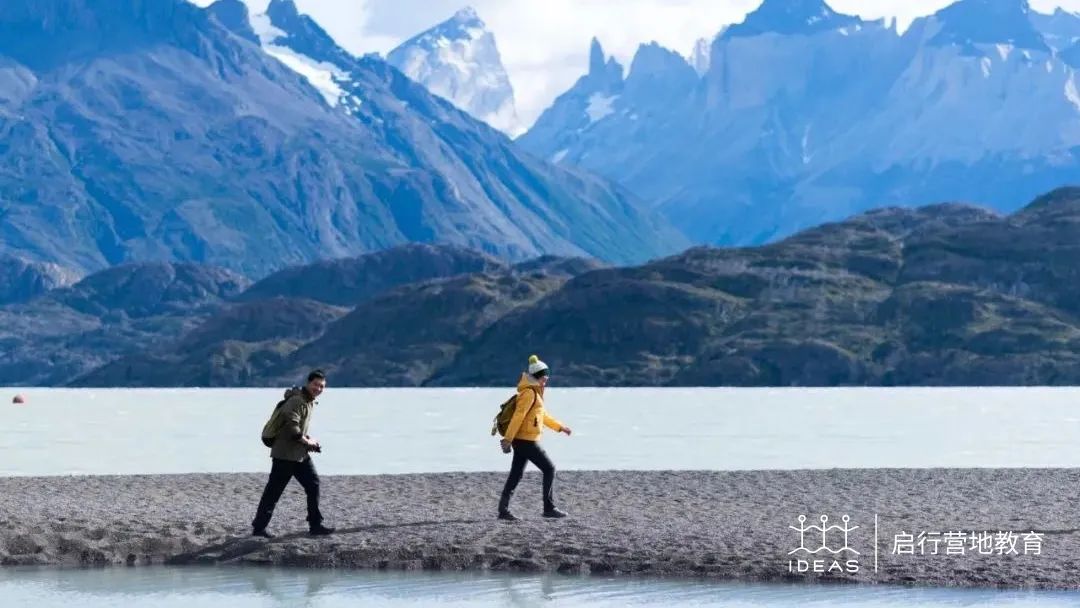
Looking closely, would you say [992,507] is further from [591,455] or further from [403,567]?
[591,455]

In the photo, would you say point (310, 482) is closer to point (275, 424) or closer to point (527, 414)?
point (275, 424)

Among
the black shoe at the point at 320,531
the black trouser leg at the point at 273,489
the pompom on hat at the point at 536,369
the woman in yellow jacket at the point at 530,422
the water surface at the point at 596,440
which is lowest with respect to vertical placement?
the black shoe at the point at 320,531

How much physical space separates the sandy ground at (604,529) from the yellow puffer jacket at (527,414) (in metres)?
1.92

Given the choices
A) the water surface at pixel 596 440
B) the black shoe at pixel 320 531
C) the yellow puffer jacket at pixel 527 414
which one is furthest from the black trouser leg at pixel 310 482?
the water surface at pixel 596 440

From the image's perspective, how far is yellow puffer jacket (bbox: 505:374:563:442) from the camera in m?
35.4

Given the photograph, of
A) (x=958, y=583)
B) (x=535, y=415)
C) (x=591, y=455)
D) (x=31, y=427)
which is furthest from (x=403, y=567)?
(x=31, y=427)

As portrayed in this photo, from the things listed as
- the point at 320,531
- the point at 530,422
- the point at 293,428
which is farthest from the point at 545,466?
the point at 293,428

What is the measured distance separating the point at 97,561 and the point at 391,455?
4423 cm

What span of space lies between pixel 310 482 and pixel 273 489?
720 millimetres

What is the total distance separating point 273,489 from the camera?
111 feet

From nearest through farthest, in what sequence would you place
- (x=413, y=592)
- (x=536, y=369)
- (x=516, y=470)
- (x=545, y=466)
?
(x=413, y=592) < (x=536, y=369) < (x=545, y=466) < (x=516, y=470)

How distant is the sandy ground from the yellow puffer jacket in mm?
1920

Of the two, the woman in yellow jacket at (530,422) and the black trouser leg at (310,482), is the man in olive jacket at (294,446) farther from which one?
the woman in yellow jacket at (530,422)

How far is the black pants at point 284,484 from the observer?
3338 cm
